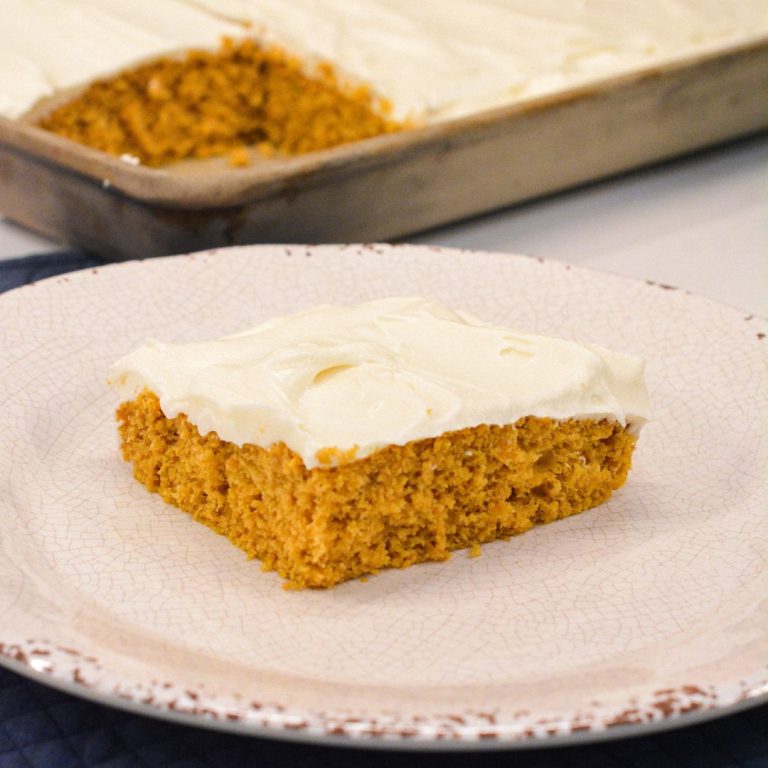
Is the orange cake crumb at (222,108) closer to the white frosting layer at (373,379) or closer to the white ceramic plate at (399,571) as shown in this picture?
the white ceramic plate at (399,571)

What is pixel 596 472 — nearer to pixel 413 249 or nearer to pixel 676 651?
pixel 676 651

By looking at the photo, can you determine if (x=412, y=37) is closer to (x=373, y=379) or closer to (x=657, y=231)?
(x=657, y=231)

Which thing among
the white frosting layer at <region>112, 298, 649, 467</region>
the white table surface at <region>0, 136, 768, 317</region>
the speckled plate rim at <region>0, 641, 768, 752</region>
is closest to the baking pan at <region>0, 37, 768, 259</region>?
the white table surface at <region>0, 136, 768, 317</region>

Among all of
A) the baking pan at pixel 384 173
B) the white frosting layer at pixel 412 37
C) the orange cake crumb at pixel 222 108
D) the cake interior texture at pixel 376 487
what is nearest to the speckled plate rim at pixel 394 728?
the cake interior texture at pixel 376 487

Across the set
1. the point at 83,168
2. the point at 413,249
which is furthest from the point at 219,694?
the point at 83,168

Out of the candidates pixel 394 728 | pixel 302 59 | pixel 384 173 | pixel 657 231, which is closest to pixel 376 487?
pixel 394 728

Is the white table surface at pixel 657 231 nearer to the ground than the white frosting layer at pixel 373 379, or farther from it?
nearer to the ground
